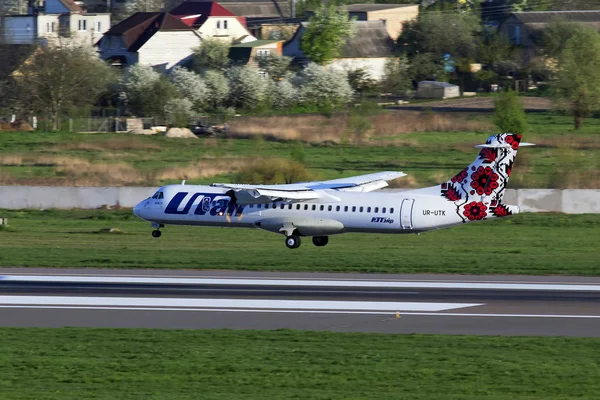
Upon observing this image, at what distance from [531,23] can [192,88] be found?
183 feet

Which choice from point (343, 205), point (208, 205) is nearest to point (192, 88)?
point (208, 205)

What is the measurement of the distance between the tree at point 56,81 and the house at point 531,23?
202 feet

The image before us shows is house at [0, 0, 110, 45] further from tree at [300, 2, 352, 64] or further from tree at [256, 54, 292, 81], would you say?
tree at [300, 2, 352, 64]

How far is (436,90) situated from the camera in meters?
120

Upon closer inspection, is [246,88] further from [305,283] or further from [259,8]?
[305,283]

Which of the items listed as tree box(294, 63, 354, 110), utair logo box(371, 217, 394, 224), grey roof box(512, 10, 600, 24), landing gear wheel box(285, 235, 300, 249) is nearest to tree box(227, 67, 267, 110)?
tree box(294, 63, 354, 110)

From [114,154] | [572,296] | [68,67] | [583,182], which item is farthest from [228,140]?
[572,296]

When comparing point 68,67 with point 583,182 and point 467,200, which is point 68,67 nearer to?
point 583,182

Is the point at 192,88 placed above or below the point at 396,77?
below

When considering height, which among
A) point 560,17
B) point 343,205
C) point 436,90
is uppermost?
point 560,17

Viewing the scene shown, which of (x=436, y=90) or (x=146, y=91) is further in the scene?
(x=436, y=90)

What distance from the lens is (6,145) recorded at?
278ft

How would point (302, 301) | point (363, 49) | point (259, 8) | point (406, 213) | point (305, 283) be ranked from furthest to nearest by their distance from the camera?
point (259, 8)
point (363, 49)
point (406, 213)
point (305, 283)
point (302, 301)

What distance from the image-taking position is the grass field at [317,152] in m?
67.6
